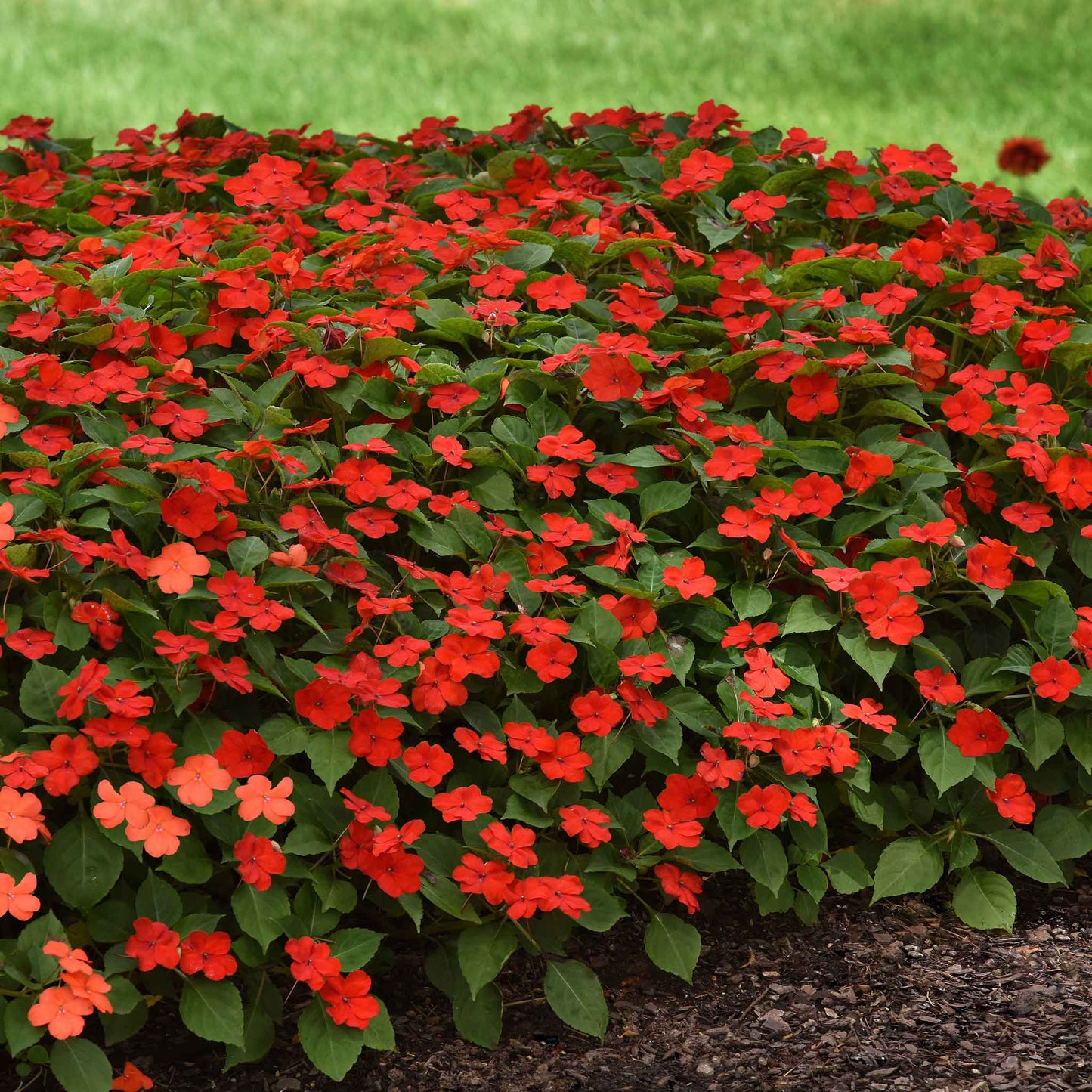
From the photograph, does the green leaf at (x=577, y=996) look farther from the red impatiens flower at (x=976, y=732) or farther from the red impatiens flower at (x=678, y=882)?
the red impatiens flower at (x=976, y=732)

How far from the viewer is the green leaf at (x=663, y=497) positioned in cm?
242

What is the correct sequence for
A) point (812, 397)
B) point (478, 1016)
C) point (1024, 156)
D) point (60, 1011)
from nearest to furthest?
point (60, 1011)
point (478, 1016)
point (812, 397)
point (1024, 156)

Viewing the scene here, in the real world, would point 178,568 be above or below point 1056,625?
above

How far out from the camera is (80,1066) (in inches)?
73.5

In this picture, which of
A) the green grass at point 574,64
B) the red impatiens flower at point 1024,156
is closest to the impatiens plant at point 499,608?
the red impatiens flower at point 1024,156

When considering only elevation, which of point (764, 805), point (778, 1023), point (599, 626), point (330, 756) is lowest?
point (778, 1023)

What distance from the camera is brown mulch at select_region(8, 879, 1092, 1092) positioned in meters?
2.07

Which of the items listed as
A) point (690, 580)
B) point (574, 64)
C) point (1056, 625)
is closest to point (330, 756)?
point (690, 580)

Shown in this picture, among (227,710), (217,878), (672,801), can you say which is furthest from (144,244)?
(672,801)

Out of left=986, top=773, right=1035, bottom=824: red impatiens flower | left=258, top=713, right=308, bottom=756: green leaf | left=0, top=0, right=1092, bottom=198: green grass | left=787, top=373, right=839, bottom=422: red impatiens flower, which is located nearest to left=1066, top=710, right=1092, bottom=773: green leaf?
left=986, top=773, right=1035, bottom=824: red impatiens flower

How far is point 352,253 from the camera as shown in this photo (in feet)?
9.70

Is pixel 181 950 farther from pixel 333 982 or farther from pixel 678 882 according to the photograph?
pixel 678 882

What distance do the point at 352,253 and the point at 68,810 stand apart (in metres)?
1.36

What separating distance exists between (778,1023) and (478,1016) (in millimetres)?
475
